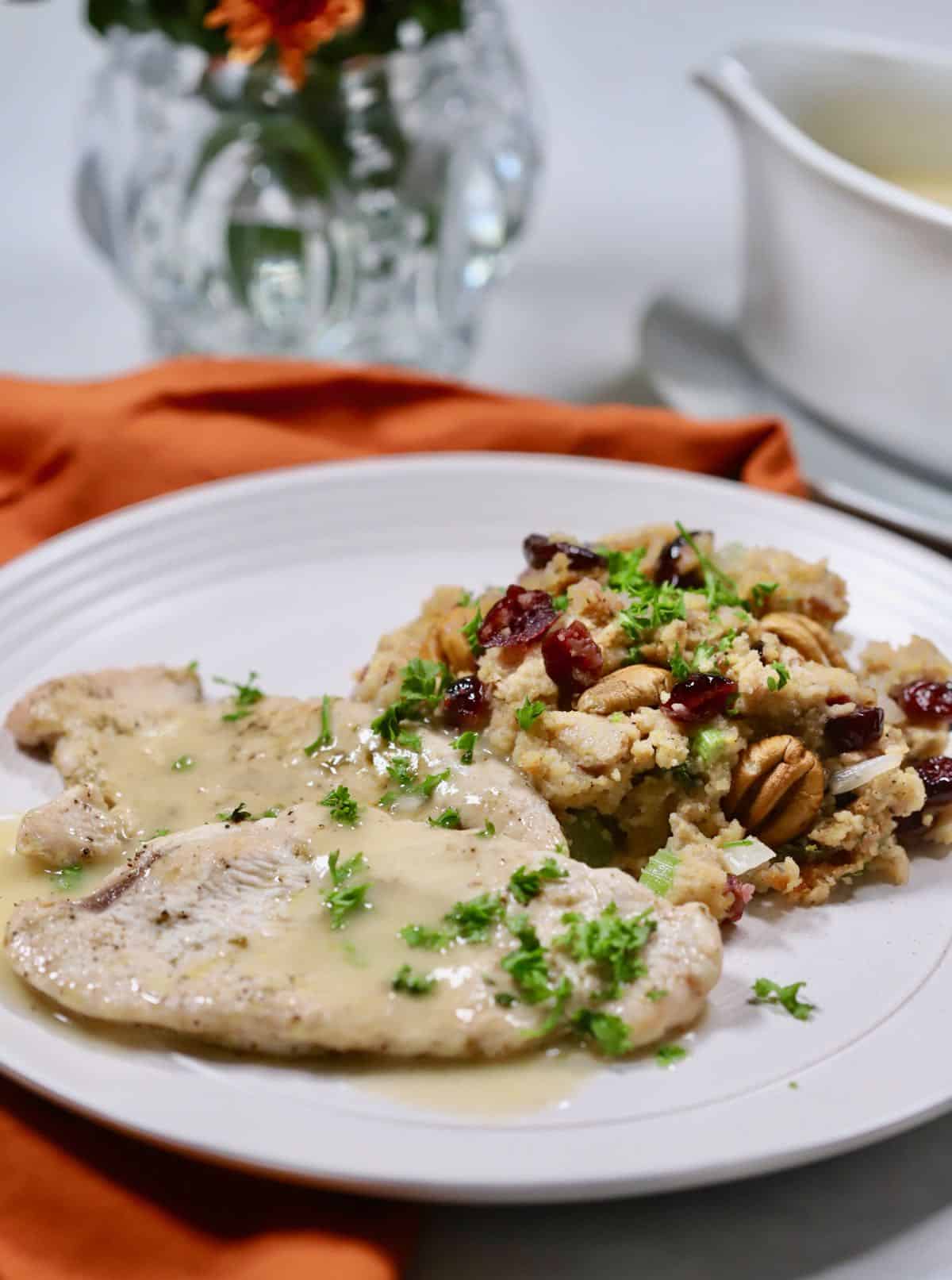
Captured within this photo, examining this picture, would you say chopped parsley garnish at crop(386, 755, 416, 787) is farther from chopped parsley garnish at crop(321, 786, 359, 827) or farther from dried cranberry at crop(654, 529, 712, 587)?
dried cranberry at crop(654, 529, 712, 587)

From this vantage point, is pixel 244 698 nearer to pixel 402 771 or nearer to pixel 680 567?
pixel 402 771

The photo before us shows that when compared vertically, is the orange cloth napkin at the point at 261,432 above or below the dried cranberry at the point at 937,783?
above

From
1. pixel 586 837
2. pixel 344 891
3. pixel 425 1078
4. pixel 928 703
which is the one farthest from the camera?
pixel 928 703

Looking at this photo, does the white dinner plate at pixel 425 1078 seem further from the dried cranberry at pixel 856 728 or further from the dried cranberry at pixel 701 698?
the dried cranberry at pixel 701 698

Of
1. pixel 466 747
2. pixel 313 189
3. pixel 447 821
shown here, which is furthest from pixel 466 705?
pixel 313 189

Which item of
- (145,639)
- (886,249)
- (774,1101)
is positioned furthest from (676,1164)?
(886,249)

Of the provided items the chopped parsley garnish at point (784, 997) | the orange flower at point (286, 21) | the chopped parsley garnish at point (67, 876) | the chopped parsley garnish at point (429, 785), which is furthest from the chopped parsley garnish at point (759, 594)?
the orange flower at point (286, 21)

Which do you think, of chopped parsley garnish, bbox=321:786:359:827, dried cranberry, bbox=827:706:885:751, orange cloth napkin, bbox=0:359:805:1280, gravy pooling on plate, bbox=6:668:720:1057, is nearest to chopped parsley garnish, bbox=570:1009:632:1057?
gravy pooling on plate, bbox=6:668:720:1057
